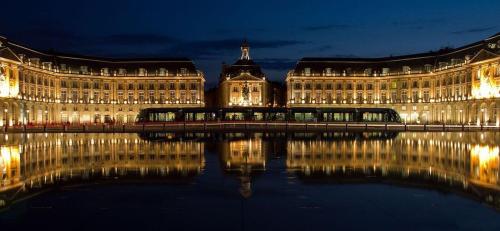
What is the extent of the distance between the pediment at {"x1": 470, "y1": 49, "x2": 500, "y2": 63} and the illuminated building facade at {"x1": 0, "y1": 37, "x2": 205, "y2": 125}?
70391 mm

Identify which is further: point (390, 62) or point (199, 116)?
point (390, 62)

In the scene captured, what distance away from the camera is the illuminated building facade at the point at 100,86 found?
108m

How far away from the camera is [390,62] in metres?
133

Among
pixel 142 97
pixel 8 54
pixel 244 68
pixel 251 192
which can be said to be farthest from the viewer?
pixel 244 68

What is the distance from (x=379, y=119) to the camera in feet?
296

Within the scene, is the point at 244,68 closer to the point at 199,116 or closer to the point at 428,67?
the point at 428,67

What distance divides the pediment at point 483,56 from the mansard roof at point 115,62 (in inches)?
2818

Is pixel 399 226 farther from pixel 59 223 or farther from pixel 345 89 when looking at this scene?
pixel 345 89

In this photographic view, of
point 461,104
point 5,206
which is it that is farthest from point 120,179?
point 461,104

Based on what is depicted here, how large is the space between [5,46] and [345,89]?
283 feet

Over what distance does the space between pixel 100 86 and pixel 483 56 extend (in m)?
92.4

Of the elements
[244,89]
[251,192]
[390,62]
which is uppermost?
[390,62]

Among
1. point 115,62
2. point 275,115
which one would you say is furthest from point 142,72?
point 275,115

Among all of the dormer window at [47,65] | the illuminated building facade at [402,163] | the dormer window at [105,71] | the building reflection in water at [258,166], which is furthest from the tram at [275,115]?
the illuminated building facade at [402,163]
